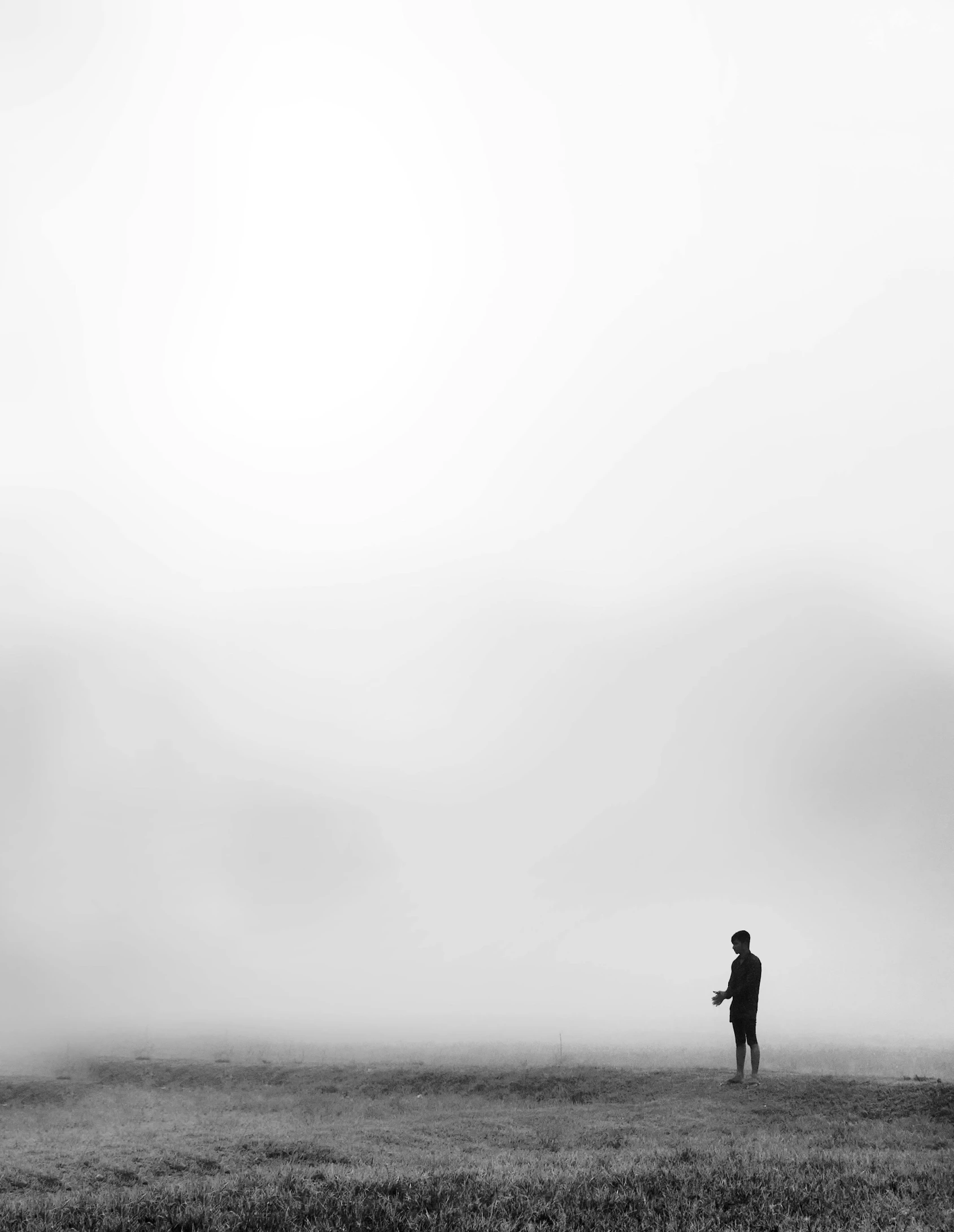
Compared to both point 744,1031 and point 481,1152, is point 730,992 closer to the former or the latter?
point 744,1031

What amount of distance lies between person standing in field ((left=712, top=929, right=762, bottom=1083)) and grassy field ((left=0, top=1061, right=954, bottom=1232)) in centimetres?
69

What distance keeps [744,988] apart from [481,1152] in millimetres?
9135

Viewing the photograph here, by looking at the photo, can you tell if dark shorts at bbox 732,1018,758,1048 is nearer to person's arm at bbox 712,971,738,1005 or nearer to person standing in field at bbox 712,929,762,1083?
person standing in field at bbox 712,929,762,1083

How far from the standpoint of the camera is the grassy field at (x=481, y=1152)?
11742 mm

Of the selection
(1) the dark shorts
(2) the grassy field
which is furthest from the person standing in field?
(2) the grassy field

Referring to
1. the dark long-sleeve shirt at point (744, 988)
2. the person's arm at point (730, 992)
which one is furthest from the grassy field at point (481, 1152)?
the person's arm at point (730, 992)

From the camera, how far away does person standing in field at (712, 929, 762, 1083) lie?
23.7m

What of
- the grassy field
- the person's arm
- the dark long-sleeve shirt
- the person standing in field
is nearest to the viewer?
the grassy field

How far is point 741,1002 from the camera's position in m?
24.0

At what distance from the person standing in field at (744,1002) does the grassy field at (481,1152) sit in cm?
69

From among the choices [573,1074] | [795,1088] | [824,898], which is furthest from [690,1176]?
[824,898]

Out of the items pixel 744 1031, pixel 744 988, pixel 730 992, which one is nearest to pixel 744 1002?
pixel 744 988

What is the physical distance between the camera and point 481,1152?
17781mm

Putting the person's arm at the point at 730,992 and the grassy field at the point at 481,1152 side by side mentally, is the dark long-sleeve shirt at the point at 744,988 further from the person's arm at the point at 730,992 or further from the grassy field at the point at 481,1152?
the grassy field at the point at 481,1152
